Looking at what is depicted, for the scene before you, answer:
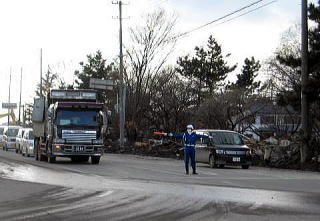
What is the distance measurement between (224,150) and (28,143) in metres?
15.3

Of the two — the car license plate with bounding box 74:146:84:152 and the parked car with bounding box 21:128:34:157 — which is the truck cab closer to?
the car license plate with bounding box 74:146:84:152

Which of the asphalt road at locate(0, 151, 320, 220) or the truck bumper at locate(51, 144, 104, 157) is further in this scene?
the truck bumper at locate(51, 144, 104, 157)

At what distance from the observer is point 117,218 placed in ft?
33.2

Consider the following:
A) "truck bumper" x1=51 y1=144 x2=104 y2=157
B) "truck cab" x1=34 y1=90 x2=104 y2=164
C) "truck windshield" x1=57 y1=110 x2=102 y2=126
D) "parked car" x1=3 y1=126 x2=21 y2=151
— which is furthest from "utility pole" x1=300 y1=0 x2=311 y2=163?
"parked car" x1=3 y1=126 x2=21 y2=151

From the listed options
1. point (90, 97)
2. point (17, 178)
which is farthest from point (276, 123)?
point (17, 178)

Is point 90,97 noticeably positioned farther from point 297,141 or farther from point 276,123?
point 276,123

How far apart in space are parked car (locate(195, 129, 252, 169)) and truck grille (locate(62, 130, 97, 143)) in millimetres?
5198

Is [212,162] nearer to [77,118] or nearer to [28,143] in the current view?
[77,118]

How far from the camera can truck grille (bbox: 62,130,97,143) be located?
2655 centimetres

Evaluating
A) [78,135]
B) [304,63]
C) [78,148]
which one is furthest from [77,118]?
[304,63]

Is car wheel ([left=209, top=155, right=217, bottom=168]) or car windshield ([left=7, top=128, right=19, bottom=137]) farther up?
car windshield ([left=7, top=128, right=19, bottom=137])

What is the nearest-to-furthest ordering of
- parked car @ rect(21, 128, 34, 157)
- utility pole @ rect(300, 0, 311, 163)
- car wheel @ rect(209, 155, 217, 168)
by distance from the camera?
car wheel @ rect(209, 155, 217, 168) < utility pole @ rect(300, 0, 311, 163) < parked car @ rect(21, 128, 34, 157)

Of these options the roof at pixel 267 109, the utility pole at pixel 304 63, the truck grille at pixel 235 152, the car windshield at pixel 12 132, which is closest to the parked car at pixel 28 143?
the car windshield at pixel 12 132

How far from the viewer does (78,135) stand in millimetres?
26625
